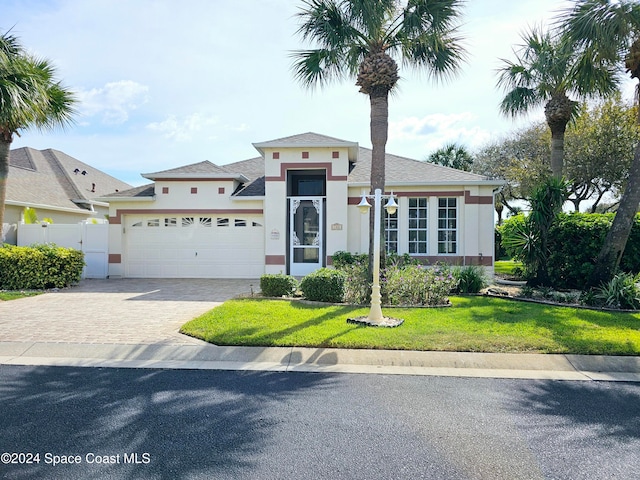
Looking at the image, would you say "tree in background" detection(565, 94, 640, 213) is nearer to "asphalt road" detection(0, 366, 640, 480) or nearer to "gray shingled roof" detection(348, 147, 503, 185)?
"gray shingled roof" detection(348, 147, 503, 185)

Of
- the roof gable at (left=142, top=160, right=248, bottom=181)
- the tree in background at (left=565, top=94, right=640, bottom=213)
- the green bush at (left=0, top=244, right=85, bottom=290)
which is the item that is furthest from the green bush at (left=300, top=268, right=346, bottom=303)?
the tree in background at (left=565, top=94, right=640, bottom=213)

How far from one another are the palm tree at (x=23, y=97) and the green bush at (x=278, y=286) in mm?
8548

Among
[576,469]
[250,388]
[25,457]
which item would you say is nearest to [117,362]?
[250,388]

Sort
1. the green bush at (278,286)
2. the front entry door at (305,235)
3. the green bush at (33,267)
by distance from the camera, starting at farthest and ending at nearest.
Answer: the front entry door at (305,235)
the green bush at (33,267)
the green bush at (278,286)

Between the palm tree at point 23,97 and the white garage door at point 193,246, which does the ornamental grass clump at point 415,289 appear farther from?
the palm tree at point 23,97

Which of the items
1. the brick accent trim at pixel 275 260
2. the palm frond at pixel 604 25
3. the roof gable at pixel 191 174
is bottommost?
the brick accent trim at pixel 275 260

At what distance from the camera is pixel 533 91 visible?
16094 millimetres

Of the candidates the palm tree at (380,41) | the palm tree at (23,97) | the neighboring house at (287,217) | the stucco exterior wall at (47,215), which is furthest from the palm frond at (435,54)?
the stucco exterior wall at (47,215)

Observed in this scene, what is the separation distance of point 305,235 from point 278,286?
5.26 metres

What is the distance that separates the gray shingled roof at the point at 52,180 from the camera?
60.7 feet

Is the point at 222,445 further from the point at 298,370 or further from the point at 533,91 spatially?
the point at 533,91

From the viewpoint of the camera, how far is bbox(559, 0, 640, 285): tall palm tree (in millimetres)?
10219

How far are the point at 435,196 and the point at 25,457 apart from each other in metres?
14.4

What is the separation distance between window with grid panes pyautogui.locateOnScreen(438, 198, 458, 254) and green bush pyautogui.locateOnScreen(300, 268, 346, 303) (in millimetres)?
6842
